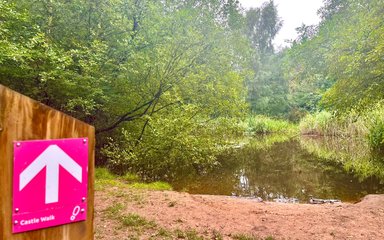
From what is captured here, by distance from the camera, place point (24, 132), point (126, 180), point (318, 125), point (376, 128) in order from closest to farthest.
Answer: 1. point (24, 132)
2. point (126, 180)
3. point (376, 128)
4. point (318, 125)

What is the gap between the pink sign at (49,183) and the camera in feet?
3.52

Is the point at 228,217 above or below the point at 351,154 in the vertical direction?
below

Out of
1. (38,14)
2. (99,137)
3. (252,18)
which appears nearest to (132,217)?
(38,14)

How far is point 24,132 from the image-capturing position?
1.10m

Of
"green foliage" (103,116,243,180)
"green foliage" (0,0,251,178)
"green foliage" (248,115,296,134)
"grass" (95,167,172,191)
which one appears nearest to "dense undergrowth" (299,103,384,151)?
"green foliage" (248,115,296,134)

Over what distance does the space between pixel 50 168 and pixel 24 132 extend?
6.0 inches

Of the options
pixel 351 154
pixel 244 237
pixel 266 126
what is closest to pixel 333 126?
pixel 351 154

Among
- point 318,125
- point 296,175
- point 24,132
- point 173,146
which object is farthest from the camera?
point 318,125

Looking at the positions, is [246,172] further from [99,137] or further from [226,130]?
[99,137]

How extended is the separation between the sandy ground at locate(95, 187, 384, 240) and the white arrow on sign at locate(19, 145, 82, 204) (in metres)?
2.86

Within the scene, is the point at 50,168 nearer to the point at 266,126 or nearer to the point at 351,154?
the point at 351,154

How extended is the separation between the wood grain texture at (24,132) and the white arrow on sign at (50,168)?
0.15 ft

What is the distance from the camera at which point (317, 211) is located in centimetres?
568

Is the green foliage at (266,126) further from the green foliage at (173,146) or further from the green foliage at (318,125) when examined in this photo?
the green foliage at (173,146)
